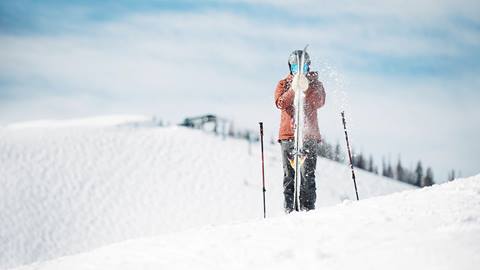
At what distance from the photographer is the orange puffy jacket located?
8867 millimetres

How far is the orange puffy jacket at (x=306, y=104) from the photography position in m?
8.87

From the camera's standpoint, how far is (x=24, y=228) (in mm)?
32406

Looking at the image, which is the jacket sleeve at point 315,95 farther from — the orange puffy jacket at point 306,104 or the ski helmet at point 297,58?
the ski helmet at point 297,58

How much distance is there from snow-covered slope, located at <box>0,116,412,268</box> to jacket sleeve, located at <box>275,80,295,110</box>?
843 inches

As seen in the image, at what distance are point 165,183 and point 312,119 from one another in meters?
34.3

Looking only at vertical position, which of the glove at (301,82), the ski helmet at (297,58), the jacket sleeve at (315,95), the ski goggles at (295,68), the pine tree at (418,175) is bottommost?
the pine tree at (418,175)

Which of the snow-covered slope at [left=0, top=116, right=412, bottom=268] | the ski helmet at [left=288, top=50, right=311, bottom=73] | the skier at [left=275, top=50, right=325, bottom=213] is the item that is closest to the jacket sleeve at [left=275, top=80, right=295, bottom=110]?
the skier at [left=275, top=50, right=325, bottom=213]

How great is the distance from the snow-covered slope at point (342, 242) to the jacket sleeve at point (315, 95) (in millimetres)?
2792

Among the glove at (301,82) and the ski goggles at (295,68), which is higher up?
the ski goggles at (295,68)

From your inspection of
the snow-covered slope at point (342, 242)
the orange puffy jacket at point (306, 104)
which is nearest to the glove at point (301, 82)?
the orange puffy jacket at point (306, 104)

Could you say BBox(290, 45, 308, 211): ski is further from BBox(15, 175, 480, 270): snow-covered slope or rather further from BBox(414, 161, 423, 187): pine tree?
BBox(414, 161, 423, 187): pine tree

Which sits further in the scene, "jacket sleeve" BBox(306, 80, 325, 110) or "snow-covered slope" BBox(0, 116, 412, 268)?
"snow-covered slope" BBox(0, 116, 412, 268)

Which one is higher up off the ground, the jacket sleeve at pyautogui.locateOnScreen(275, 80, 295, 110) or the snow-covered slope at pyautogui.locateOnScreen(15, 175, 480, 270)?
the jacket sleeve at pyautogui.locateOnScreen(275, 80, 295, 110)

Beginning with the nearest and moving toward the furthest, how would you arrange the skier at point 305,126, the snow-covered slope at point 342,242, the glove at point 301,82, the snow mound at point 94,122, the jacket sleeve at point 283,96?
the snow-covered slope at point 342,242
the glove at point 301,82
the skier at point 305,126
the jacket sleeve at point 283,96
the snow mound at point 94,122
